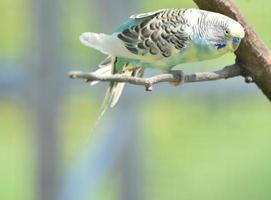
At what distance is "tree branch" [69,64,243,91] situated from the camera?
A: 0.53 meters

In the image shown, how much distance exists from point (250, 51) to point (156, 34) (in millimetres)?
66

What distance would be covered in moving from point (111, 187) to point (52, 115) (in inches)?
8.7

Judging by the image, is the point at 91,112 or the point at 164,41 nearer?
the point at 164,41

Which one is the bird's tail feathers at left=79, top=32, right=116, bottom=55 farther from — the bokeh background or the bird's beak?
the bokeh background

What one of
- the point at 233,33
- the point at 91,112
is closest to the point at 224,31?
the point at 233,33

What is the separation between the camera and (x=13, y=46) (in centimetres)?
221

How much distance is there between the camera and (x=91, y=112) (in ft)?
7.25

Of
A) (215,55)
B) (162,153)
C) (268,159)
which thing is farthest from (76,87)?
(215,55)

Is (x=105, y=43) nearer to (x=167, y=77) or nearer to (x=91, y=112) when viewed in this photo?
(x=167, y=77)

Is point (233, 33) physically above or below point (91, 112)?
above

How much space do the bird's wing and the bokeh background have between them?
1173mm

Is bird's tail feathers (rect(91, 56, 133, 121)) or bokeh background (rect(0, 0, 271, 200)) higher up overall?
bird's tail feathers (rect(91, 56, 133, 121))

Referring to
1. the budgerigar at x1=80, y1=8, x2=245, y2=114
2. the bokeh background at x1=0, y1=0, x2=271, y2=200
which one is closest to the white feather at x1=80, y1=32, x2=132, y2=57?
the budgerigar at x1=80, y1=8, x2=245, y2=114

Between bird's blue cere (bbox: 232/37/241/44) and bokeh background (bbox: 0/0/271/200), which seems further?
bokeh background (bbox: 0/0/271/200)
